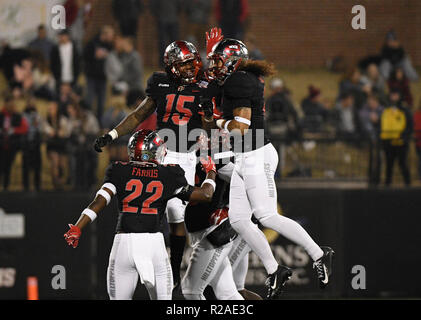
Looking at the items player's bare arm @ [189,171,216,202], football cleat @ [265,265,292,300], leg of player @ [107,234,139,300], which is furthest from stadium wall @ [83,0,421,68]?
leg of player @ [107,234,139,300]

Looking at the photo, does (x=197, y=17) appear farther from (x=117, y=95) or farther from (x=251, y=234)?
(x=251, y=234)

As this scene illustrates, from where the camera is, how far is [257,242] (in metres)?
8.66

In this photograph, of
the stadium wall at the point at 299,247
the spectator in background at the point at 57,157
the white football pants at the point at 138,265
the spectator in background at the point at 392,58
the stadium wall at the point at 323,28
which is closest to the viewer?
the white football pants at the point at 138,265

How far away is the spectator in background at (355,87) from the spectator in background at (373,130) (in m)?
0.17

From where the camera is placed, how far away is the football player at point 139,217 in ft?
25.4

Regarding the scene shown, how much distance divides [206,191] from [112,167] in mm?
904

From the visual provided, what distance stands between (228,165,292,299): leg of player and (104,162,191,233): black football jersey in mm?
1037

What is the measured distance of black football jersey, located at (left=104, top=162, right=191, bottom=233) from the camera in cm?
779

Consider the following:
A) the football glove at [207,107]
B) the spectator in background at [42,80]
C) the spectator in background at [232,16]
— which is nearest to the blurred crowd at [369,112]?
the spectator in background at [232,16]

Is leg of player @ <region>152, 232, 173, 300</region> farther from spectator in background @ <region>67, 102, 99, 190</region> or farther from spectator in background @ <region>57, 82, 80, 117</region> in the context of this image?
spectator in background @ <region>57, 82, 80, 117</region>

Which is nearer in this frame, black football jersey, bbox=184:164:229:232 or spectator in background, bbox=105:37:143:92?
black football jersey, bbox=184:164:229:232

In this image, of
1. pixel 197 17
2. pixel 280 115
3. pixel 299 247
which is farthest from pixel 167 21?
pixel 299 247

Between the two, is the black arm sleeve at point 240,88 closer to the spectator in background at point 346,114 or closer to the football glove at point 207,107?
the football glove at point 207,107
